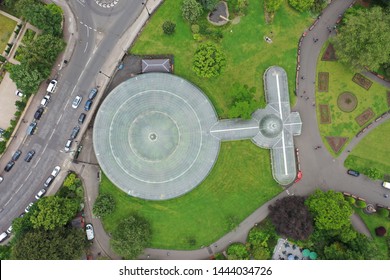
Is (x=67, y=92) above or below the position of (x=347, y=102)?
below

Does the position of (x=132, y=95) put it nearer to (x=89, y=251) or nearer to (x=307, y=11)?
(x=89, y=251)

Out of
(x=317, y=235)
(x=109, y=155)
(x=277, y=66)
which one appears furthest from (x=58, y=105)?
(x=317, y=235)

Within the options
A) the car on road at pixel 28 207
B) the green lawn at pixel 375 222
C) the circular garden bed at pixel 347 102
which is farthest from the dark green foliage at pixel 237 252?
the car on road at pixel 28 207

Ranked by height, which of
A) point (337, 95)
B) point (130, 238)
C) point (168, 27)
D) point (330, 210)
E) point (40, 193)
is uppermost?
point (168, 27)

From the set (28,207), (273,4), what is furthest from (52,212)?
(273,4)

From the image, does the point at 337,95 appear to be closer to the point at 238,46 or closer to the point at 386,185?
the point at 386,185

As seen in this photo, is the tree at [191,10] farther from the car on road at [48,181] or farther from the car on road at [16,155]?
the car on road at [16,155]

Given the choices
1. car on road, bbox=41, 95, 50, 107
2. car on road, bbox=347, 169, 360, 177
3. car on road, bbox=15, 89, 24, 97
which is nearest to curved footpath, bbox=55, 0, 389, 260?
car on road, bbox=347, 169, 360, 177
